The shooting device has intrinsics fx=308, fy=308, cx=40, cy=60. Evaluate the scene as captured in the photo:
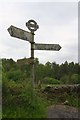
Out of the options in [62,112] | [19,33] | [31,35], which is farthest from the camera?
[31,35]

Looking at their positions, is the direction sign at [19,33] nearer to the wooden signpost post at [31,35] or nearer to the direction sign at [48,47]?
the wooden signpost post at [31,35]

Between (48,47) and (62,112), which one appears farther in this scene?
(48,47)

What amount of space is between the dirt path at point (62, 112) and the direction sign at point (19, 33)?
221 centimetres

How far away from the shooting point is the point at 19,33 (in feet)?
29.6

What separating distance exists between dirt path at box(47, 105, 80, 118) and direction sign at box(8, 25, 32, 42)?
221 centimetres

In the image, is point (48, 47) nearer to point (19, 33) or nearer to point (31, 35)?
point (31, 35)

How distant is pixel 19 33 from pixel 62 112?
2.59m

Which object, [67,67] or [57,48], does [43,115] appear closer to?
→ [57,48]

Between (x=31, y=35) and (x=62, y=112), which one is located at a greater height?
(x=31, y=35)

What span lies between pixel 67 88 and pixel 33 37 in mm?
2823

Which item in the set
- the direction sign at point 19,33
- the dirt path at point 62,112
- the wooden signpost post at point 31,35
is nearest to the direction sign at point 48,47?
the wooden signpost post at point 31,35

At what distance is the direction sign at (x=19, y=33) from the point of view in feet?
28.6

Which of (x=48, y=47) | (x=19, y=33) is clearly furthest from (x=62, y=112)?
(x=19, y=33)

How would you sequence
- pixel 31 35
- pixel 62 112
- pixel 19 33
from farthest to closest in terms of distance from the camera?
pixel 31 35
pixel 19 33
pixel 62 112
